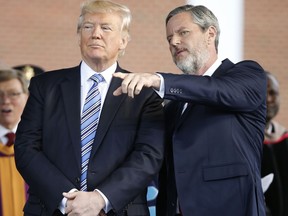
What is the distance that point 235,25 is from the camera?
6.26 metres

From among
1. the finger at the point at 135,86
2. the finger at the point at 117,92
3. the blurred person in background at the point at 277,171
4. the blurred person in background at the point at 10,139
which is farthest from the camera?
the blurred person in background at the point at 277,171

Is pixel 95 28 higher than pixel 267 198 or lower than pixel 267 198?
higher

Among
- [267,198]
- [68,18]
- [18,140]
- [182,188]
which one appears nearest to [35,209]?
[18,140]

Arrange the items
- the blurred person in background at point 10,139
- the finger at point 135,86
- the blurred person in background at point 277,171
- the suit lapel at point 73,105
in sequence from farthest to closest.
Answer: the blurred person in background at point 277,171 → the blurred person in background at point 10,139 → the suit lapel at point 73,105 → the finger at point 135,86

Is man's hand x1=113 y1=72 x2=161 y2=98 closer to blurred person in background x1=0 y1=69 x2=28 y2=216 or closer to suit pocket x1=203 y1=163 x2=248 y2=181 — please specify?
suit pocket x1=203 y1=163 x2=248 y2=181

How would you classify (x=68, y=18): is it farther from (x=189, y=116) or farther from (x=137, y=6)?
(x=189, y=116)

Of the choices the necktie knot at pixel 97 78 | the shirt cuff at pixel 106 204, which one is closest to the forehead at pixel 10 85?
the necktie knot at pixel 97 78

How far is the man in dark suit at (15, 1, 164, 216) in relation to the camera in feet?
14.4

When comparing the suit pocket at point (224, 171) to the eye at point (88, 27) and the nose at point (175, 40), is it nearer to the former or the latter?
the nose at point (175, 40)

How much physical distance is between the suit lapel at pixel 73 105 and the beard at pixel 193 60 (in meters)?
0.57

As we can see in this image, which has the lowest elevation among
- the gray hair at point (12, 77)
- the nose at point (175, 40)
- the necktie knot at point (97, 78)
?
the gray hair at point (12, 77)

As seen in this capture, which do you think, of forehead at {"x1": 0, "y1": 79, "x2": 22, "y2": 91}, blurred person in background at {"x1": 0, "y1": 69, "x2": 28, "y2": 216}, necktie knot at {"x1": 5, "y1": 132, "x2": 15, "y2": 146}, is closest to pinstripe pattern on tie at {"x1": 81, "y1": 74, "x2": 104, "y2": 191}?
blurred person in background at {"x1": 0, "y1": 69, "x2": 28, "y2": 216}

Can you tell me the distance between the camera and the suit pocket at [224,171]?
14.6 feet

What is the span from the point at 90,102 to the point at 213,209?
0.85 meters
